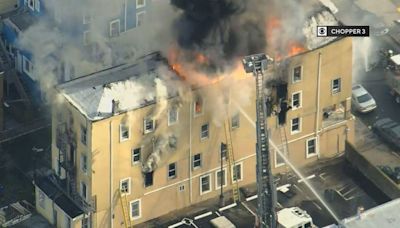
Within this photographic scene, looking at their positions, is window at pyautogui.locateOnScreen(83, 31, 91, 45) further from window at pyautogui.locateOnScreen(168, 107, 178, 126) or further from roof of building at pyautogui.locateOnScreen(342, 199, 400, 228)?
roof of building at pyautogui.locateOnScreen(342, 199, 400, 228)

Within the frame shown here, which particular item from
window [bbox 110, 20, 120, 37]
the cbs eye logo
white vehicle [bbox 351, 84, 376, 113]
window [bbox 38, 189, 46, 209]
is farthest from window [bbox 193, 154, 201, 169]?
white vehicle [bbox 351, 84, 376, 113]

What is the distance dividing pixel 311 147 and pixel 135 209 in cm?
1251

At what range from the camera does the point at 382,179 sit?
9962 centimetres

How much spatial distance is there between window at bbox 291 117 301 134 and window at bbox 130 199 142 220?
11.0m

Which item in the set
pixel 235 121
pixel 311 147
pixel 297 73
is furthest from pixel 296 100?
pixel 235 121

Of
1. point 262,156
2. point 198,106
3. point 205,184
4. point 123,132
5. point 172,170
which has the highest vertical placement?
point 198,106

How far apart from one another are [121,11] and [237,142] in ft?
45.8

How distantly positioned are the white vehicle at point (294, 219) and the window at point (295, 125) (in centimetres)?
607

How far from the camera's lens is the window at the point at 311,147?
101875 mm

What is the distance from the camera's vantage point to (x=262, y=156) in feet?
292

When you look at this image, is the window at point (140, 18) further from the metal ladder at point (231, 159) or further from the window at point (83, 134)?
the window at point (83, 134)

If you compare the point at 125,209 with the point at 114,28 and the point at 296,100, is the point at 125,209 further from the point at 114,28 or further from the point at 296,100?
the point at 114,28

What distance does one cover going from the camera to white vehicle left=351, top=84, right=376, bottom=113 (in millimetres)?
107188

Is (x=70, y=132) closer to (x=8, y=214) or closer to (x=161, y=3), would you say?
(x=8, y=214)
